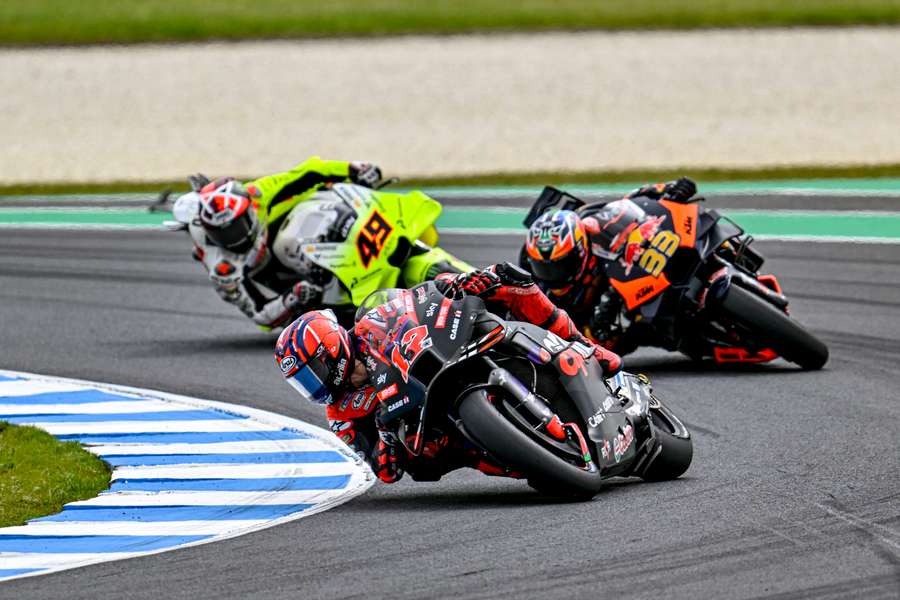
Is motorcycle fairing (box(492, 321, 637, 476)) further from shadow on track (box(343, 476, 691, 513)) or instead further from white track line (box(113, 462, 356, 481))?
white track line (box(113, 462, 356, 481))

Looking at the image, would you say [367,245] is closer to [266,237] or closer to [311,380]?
[266,237]

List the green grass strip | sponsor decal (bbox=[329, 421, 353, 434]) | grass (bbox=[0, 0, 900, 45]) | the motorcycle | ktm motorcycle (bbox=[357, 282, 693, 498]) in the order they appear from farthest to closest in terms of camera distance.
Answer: grass (bbox=[0, 0, 900, 45]) → the green grass strip → the motorcycle → sponsor decal (bbox=[329, 421, 353, 434]) → ktm motorcycle (bbox=[357, 282, 693, 498])

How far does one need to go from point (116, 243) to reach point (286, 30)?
14.6 m

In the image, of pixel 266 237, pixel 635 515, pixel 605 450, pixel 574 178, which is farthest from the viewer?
pixel 574 178

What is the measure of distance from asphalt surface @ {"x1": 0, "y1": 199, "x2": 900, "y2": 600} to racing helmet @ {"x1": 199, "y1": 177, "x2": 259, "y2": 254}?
1.01 metres

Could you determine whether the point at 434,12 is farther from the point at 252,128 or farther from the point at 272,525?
the point at 272,525

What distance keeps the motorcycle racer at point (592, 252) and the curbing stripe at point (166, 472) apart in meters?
2.27

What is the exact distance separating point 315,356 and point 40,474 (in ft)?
7.89

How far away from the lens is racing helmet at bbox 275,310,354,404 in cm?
859

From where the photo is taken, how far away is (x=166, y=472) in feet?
32.7

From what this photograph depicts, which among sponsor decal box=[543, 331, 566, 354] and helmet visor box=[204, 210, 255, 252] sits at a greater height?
sponsor decal box=[543, 331, 566, 354]

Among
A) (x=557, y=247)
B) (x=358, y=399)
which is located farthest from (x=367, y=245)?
(x=358, y=399)

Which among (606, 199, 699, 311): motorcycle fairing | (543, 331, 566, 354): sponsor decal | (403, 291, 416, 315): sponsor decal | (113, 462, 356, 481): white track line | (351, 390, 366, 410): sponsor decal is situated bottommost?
(113, 462, 356, 481): white track line

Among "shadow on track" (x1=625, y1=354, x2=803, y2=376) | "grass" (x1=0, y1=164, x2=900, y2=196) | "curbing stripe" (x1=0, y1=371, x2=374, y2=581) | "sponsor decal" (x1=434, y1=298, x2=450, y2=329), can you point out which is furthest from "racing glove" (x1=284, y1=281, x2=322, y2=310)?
"grass" (x1=0, y1=164, x2=900, y2=196)
